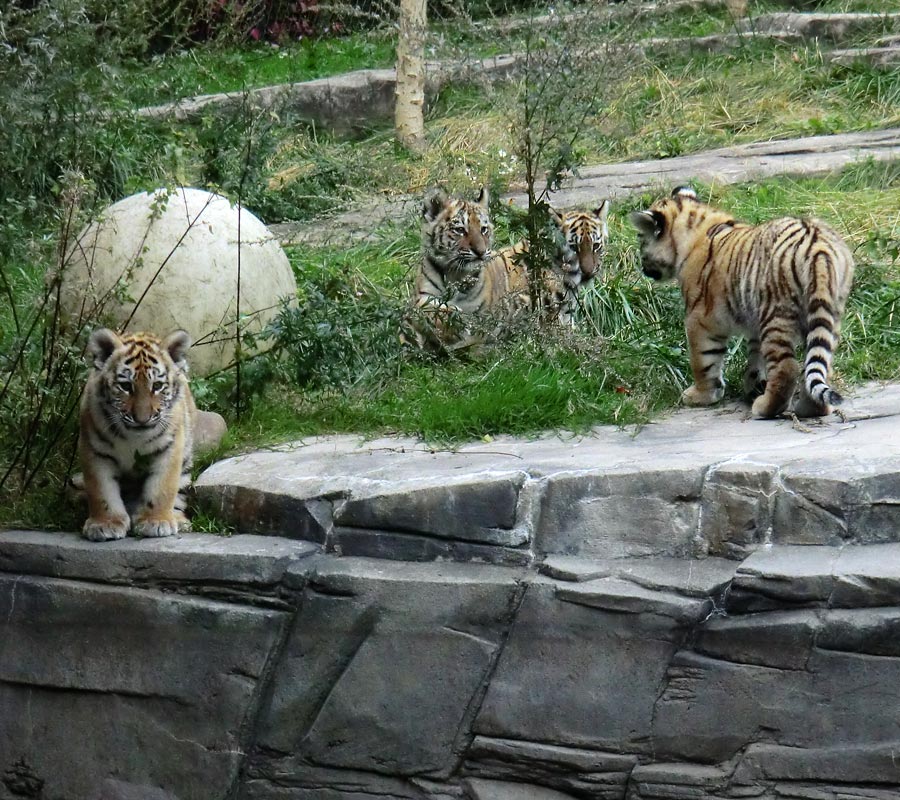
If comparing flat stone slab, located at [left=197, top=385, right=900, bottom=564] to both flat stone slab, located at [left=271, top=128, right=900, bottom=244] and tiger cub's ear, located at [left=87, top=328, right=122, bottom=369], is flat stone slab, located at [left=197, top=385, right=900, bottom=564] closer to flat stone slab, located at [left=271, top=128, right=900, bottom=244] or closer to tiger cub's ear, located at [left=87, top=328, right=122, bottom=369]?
tiger cub's ear, located at [left=87, top=328, right=122, bottom=369]

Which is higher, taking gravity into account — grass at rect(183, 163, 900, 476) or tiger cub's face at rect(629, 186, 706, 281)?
tiger cub's face at rect(629, 186, 706, 281)

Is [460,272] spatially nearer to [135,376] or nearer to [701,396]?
[701,396]

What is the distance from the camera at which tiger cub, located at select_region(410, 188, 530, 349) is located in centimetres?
780

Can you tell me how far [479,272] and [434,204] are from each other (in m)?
0.56

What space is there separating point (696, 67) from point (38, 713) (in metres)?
10.2

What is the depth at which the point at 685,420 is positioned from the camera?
6793mm

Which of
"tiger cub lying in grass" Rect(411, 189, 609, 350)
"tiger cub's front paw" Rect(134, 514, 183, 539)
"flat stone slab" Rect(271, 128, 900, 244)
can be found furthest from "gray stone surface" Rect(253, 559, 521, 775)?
"flat stone slab" Rect(271, 128, 900, 244)

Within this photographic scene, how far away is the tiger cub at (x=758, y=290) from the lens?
6.32m

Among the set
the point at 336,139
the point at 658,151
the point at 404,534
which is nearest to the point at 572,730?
the point at 404,534

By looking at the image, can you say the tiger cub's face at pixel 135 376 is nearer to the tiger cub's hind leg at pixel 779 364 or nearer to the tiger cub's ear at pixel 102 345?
the tiger cub's ear at pixel 102 345

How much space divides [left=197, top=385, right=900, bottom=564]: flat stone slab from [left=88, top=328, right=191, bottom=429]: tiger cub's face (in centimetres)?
57

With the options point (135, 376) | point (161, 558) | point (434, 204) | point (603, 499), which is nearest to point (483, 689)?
point (603, 499)

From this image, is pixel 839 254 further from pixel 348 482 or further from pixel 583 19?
pixel 348 482

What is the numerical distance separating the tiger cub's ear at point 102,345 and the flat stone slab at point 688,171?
386 centimetres
